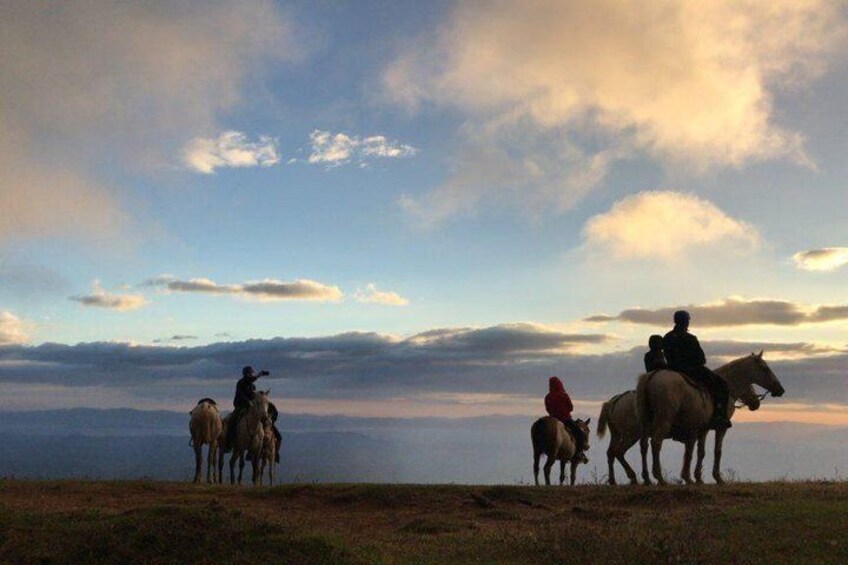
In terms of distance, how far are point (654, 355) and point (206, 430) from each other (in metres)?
16.0

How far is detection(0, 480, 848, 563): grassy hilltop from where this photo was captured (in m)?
10.9

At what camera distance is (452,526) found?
14086mm

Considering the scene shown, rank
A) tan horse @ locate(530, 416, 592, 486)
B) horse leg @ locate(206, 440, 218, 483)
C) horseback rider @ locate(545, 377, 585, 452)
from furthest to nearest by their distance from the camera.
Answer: horse leg @ locate(206, 440, 218, 483)
horseback rider @ locate(545, 377, 585, 452)
tan horse @ locate(530, 416, 592, 486)

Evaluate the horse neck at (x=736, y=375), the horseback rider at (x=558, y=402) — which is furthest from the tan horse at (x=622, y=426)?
the horseback rider at (x=558, y=402)

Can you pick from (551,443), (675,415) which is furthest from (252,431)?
(675,415)

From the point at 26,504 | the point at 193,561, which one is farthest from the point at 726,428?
the point at 26,504

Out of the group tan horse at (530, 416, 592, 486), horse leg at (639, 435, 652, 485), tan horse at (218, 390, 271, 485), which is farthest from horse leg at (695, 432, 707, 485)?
tan horse at (218, 390, 271, 485)

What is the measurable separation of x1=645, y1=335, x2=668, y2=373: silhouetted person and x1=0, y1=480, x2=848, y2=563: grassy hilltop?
461 centimetres

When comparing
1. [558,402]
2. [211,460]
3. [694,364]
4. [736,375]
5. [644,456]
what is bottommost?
[211,460]

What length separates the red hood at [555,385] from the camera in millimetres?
24792

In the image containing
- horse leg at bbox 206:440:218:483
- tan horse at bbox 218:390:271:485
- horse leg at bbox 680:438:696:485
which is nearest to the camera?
horse leg at bbox 680:438:696:485

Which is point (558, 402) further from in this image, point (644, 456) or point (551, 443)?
point (644, 456)

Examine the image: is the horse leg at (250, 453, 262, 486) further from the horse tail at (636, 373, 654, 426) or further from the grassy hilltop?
the horse tail at (636, 373, 654, 426)

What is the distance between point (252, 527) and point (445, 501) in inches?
233
